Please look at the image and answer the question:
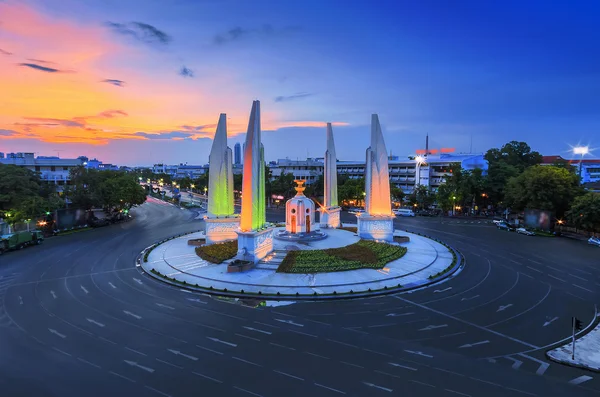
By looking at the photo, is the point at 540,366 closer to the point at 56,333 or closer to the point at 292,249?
the point at 292,249

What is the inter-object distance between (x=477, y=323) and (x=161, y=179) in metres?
172

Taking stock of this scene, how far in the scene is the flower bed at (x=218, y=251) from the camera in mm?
34094

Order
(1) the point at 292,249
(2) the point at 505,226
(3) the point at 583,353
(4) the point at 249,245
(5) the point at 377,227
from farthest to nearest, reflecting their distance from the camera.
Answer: (2) the point at 505,226 < (5) the point at 377,227 < (1) the point at 292,249 < (4) the point at 249,245 < (3) the point at 583,353

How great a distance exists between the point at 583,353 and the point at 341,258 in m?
19.5

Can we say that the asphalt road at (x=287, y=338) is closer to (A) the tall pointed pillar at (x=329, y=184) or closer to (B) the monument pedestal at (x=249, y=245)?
(B) the monument pedestal at (x=249, y=245)

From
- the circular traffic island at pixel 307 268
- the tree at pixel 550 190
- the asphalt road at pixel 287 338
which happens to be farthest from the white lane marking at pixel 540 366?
the tree at pixel 550 190

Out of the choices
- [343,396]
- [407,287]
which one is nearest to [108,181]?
[407,287]

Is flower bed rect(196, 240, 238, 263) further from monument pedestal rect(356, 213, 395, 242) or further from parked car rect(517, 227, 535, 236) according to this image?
parked car rect(517, 227, 535, 236)

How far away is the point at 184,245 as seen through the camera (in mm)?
41125

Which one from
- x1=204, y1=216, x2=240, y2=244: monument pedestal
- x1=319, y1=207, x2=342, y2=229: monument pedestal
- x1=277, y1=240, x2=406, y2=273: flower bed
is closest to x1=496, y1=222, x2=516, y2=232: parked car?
x1=277, y1=240, x2=406, y2=273: flower bed

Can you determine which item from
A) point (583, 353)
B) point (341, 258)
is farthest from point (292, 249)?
point (583, 353)

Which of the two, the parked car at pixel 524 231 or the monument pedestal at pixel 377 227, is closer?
the monument pedestal at pixel 377 227

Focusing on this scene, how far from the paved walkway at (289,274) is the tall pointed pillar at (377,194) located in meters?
5.10

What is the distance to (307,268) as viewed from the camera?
31.2 m
